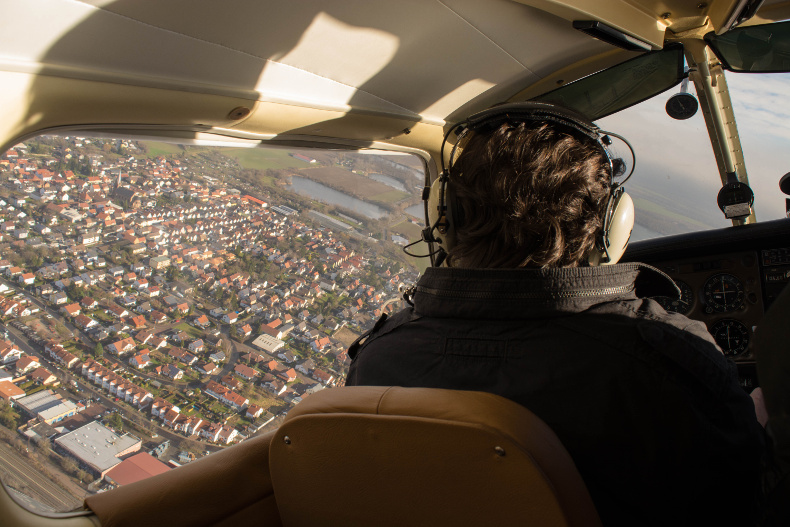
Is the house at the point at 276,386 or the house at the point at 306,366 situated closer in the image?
the house at the point at 276,386

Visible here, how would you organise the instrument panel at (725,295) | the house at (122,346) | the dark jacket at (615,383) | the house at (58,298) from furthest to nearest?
the instrument panel at (725,295) → the house at (122,346) → the house at (58,298) → the dark jacket at (615,383)

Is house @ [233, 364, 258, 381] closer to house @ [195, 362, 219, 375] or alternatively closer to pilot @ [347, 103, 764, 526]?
house @ [195, 362, 219, 375]

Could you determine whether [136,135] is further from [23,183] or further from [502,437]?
[502,437]

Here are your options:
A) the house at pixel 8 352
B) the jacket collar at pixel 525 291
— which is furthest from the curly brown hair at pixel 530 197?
the house at pixel 8 352

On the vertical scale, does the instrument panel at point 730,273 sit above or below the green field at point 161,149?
below

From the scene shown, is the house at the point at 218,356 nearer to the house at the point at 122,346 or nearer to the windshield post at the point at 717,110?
the house at the point at 122,346

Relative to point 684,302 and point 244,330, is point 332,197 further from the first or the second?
point 684,302
